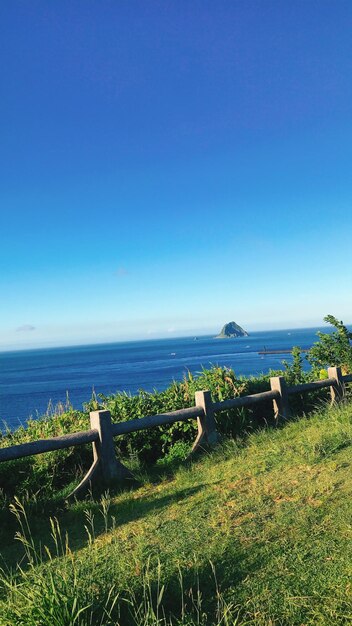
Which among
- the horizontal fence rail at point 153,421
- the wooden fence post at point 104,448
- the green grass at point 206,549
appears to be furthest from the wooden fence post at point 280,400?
the wooden fence post at point 104,448

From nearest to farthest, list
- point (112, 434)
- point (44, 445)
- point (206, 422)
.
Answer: point (44, 445), point (112, 434), point (206, 422)

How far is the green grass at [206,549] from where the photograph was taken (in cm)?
338

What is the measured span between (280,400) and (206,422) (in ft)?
7.39

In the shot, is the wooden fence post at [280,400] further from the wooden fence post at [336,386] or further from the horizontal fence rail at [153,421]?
the horizontal fence rail at [153,421]

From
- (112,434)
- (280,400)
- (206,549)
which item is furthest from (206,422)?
(206,549)

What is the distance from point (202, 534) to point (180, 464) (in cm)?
297

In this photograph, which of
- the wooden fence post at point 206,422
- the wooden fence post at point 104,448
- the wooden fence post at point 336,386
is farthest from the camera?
the wooden fence post at point 336,386

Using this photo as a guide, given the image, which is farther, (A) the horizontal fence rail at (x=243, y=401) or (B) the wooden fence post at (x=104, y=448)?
(A) the horizontal fence rail at (x=243, y=401)

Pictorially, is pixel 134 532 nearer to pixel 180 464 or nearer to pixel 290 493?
pixel 290 493

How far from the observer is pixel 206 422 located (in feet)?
28.3

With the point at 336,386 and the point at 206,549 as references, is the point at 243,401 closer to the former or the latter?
the point at 336,386

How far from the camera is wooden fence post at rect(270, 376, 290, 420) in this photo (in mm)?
10125

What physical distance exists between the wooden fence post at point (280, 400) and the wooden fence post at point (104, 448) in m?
4.04

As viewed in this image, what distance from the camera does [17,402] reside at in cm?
6112
